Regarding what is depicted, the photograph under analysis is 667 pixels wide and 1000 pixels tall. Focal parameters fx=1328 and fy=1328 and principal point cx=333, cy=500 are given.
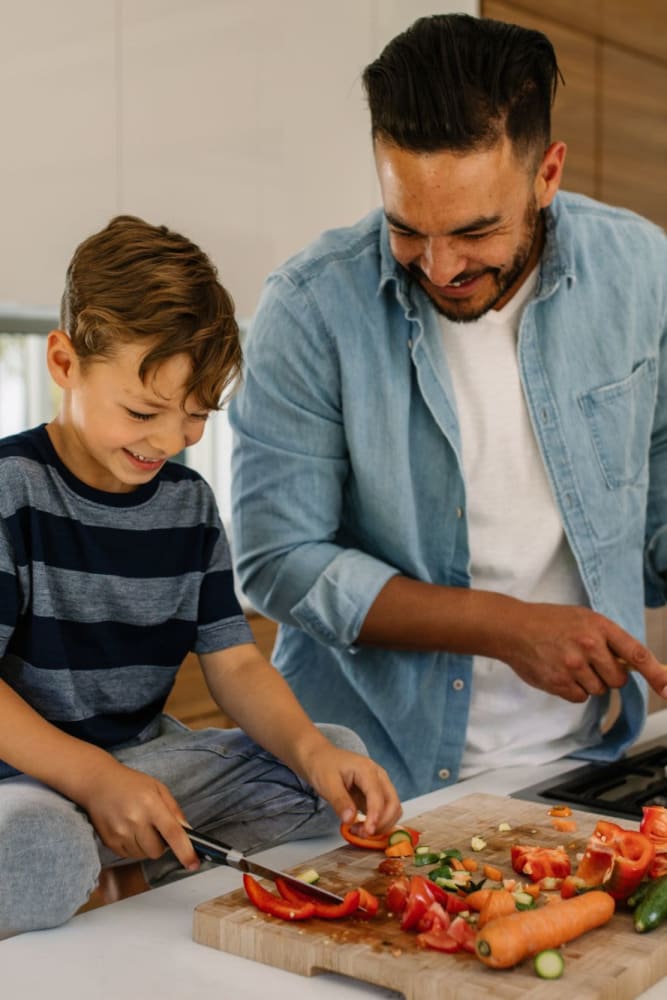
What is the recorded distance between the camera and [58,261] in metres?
2.70

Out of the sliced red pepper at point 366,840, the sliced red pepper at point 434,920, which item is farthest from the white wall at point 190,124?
the sliced red pepper at point 434,920

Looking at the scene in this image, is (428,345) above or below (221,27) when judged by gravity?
below

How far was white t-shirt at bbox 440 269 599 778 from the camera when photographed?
173cm

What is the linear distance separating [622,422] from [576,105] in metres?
2.30

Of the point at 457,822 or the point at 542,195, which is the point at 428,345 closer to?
the point at 542,195

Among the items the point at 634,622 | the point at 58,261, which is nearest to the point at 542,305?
the point at 634,622

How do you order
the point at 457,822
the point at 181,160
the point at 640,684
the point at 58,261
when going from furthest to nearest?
the point at 181,160, the point at 58,261, the point at 640,684, the point at 457,822

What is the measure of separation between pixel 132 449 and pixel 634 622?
81 centimetres

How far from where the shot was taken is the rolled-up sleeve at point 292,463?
168 centimetres

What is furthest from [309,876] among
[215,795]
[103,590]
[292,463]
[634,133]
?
[634,133]

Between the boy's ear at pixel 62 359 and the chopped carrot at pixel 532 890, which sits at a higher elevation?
the boy's ear at pixel 62 359

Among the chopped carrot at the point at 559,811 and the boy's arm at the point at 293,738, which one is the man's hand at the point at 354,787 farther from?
the chopped carrot at the point at 559,811

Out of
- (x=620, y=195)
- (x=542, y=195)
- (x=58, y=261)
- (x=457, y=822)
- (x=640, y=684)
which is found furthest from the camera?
(x=620, y=195)

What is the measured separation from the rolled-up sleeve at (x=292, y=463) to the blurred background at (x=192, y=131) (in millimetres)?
1088
